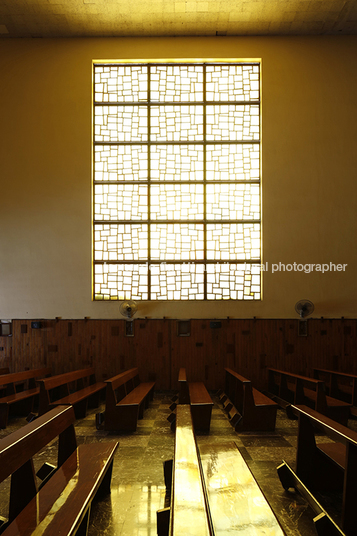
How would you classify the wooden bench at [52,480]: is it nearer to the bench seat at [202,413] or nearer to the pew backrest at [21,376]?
the bench seat at [202,413]

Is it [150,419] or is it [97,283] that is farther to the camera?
[97,283]

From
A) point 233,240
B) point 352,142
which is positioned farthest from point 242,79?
point 233,240

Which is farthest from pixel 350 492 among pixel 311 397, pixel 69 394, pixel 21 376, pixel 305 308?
pixel 305 308

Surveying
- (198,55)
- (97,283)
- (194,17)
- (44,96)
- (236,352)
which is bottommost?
(236,352)

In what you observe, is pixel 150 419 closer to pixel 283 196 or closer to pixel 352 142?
pixel 283 196

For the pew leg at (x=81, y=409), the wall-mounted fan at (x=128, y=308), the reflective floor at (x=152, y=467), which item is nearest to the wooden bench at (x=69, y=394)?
the pew leg at (x=81, y=409)

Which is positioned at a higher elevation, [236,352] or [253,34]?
[253,34]

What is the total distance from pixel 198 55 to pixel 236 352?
5.80 m

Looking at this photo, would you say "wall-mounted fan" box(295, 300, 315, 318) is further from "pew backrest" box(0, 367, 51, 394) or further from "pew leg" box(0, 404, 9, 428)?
"pew leg" box(0, 404, 9, 428)

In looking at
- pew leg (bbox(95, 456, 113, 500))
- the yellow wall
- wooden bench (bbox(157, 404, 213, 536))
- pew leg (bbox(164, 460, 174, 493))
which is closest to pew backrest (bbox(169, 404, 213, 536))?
wooden bench (bbox(157, 404, 213, 536))

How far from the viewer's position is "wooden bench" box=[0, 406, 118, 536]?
185cm

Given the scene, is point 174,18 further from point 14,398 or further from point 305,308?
point 14,398

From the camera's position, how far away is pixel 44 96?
7559 millimetres

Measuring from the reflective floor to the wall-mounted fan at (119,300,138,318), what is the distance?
6.35 feet
